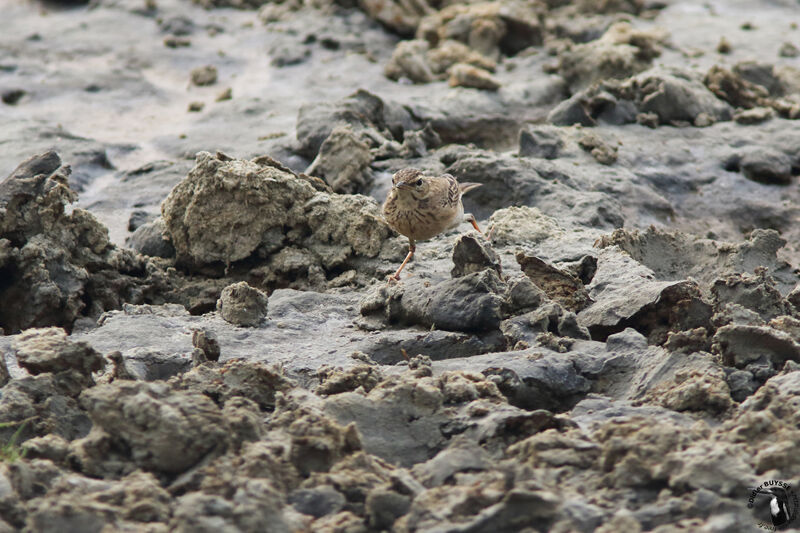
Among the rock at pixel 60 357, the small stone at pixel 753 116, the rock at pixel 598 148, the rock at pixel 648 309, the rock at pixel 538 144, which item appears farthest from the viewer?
the small stone at pixel 753 116

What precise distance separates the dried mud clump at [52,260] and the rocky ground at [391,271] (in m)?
0.02

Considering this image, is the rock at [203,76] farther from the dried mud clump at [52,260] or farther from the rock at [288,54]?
the dried mud clump at [52,260]

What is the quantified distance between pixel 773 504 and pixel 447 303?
229 cm

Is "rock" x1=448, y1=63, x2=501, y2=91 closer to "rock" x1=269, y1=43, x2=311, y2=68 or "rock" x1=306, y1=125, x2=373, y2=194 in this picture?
"rock" x1=269, y1=43, x2=311, y2=68

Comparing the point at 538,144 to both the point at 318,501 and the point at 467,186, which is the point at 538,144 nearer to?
the point at 467,186

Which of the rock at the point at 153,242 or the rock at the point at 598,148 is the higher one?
the rock at the point at 153,242

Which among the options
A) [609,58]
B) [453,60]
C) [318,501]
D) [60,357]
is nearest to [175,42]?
[453,60]

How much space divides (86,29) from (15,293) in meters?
7.50

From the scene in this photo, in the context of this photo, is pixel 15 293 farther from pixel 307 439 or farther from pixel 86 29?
pixel 86 29

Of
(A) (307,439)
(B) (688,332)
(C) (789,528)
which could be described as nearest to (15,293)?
(A) (307,439)

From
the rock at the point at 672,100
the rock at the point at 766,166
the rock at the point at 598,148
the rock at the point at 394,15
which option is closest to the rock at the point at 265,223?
the rock at the point at 598,148

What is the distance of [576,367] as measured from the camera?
4805mm

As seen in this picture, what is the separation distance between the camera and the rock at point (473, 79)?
1023 centimetres

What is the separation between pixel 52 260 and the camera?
6.08 metres
